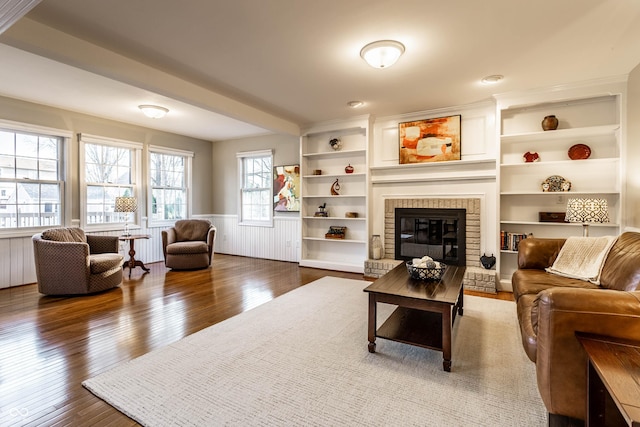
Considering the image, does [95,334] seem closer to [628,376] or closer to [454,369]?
[454,369]

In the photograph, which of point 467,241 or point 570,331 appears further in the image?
point 467,241

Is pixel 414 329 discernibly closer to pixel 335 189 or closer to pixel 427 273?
pixel 427 273

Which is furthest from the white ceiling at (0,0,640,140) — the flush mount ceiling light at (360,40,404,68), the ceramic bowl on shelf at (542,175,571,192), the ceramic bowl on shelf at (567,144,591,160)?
the ceramic bowl on shelf at (542,175,571,192)

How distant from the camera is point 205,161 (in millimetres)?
7160

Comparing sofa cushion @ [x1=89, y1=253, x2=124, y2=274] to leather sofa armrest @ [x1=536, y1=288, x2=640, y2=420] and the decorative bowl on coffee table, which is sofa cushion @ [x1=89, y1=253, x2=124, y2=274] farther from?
leather sofa armrest @ [x1=536, y1=288, x2=640, y2=420]

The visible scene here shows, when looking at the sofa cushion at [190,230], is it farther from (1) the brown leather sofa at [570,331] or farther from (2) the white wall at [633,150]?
(2) the white wall at [633,150]

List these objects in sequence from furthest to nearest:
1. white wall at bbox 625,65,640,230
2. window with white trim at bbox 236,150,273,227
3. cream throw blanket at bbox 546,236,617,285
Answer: window with white trim at bbox 236,150,273,227 < white wall at bbox 625,65,640,230 < cream throw blanket at bbox 546,236,617,285

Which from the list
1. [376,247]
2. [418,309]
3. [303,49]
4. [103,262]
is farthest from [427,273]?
[103,262]

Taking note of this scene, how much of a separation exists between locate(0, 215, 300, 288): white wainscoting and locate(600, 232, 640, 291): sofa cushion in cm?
455

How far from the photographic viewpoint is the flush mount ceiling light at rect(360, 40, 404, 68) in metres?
2.73

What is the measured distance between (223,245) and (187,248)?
1908mm

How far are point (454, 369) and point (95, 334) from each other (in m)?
2.96

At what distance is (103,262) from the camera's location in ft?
13.2

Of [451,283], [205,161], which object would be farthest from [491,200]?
[205,161]
